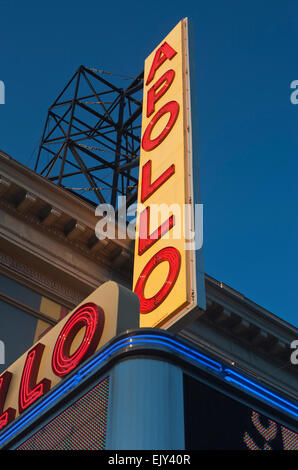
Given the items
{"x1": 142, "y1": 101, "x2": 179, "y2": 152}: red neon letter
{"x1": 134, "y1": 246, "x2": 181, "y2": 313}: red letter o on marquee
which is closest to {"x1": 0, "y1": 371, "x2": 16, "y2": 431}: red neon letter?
{"x1": 134, "y1": 246, "x2": 181, "y2": 313}: red letter o on marquee

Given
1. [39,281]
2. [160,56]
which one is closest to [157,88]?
[160,56]

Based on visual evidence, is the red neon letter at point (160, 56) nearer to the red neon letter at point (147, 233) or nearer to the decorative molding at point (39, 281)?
the red neon letter at point (147, 233)

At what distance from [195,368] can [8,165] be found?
10.8 m

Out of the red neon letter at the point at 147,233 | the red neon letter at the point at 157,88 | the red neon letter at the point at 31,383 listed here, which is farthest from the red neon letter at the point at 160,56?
the red neon letter at the point at 31,383

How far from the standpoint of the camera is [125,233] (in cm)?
1753

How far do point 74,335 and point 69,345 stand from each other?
0.15 metres

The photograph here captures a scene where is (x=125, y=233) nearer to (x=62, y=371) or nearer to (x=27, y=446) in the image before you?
(x=62, y=371)

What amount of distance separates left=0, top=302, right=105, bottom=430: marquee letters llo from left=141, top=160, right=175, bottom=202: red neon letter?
520 cm

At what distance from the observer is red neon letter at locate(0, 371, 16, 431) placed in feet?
27.5

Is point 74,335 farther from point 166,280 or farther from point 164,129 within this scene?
point 164,129

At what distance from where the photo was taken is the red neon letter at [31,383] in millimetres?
7977

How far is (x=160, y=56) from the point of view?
16.2m

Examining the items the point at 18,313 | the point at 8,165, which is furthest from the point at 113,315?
the point at 8,165

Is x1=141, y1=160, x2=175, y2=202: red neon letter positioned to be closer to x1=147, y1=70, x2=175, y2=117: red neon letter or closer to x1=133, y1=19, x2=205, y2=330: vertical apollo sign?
x1=133, y1=19, x2=205, y2=330: vertical apollo sign
